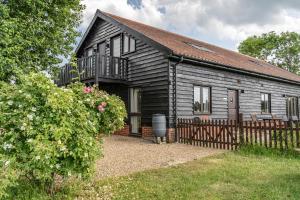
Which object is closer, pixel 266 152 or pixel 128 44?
pixel 266 152

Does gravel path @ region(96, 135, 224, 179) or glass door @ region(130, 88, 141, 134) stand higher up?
glass door @ region(130, 88, 141, 134)

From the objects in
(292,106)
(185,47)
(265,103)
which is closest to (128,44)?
(185,47)

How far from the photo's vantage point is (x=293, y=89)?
20156 millimetres

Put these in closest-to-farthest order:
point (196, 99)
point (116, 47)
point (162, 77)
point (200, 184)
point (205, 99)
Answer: point (200, 184), point (162, 77), point (196, 99), point (205, 99), point (116, 47)

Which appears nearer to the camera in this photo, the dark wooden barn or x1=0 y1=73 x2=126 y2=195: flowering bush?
x1=0 y1=73 x2=126 y2=195: flowering bush

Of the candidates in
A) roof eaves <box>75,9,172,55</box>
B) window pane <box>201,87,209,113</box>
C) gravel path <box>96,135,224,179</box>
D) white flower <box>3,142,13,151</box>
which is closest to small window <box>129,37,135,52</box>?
roof eaves <box>75,9,172,55</box>

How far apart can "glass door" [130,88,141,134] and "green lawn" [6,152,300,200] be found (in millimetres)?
6505

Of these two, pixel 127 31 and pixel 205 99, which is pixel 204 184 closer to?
pixel 205 99

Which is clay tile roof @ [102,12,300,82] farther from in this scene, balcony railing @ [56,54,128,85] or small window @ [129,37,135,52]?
balcony railing @ [56,54,128,85]

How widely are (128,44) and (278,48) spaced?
1529 inches

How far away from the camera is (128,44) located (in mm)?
13406

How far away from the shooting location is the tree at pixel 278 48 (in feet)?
139

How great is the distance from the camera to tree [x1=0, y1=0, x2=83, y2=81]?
8.61 meters

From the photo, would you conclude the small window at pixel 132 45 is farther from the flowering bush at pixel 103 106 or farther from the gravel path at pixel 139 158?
the flowering bush at pixel 103 106
